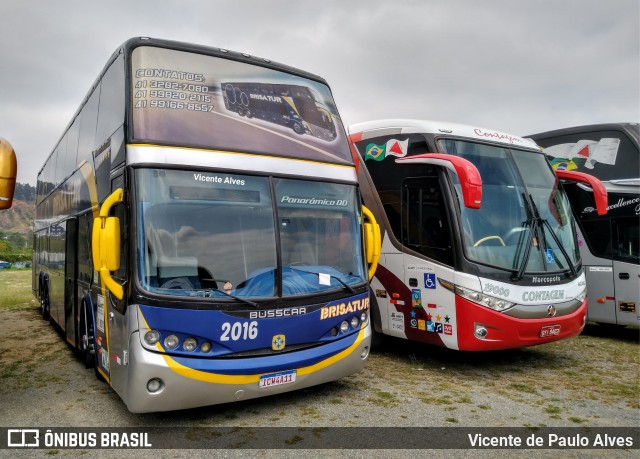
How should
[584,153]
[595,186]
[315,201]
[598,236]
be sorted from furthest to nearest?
[584,153] → [598,236] → [595,186] → [315,201]

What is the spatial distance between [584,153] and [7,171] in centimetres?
1060

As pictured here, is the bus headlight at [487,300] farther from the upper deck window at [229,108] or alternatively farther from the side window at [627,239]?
the side window at [627,239]

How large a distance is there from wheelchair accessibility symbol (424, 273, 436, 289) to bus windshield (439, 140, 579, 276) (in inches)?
25.8

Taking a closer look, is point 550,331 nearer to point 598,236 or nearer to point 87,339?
point 598,236

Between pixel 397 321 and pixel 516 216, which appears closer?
pixel 516 216

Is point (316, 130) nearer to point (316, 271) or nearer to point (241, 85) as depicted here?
point (241, 85)

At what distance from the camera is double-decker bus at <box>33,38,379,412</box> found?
16.5ft

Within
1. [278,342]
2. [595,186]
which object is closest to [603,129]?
[595,186]

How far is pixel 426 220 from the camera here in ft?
25.8

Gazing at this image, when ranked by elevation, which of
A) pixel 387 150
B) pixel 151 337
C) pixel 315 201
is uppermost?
pixel 387 150

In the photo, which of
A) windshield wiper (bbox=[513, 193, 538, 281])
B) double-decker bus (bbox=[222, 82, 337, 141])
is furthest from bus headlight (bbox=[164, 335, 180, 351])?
windshield wiper (bbox=[513, 193, 538, 281])

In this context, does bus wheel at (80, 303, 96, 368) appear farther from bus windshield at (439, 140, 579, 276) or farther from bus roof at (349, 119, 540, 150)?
bus roof at (349, 119, 540, 150)

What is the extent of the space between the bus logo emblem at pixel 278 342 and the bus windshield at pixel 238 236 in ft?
1.42

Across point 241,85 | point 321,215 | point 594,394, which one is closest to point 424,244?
point 321,215
